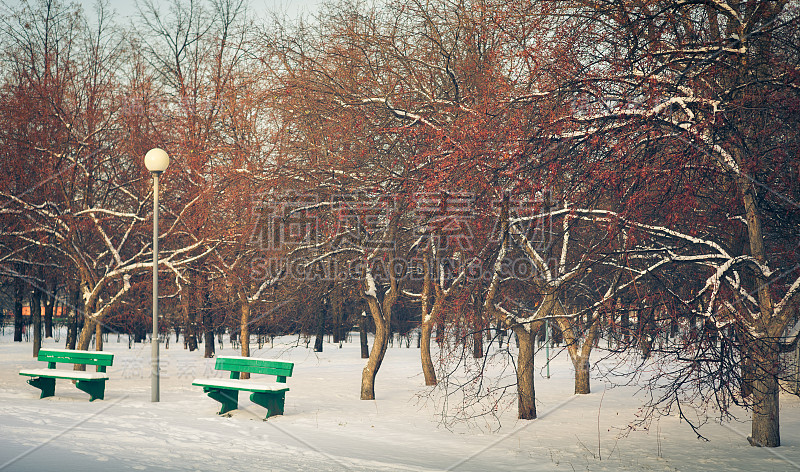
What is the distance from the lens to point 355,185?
14.2 meters

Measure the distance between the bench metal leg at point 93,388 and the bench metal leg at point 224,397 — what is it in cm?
258

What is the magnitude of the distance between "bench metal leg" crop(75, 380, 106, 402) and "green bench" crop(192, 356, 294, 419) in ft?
8.03

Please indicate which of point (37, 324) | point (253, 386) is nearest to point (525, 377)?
point (253, 386)

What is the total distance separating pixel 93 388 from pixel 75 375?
20.1 inches

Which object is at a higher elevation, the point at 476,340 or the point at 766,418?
the point at 476,340

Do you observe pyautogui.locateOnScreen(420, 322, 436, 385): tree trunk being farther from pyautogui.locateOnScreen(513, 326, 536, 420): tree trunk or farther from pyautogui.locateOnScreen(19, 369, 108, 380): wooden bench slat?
pyautogui.locateOnScreen(19, 369, 108, 380): wooden bench slat

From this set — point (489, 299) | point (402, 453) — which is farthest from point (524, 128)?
point (402, 453)

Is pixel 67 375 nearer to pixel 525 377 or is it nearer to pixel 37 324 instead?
pixel 525 377

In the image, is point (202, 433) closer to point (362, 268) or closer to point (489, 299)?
point (489, 299)

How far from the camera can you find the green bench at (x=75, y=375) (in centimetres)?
1308

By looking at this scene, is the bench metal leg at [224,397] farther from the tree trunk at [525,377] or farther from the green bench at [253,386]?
the tree trunk at [525,377]

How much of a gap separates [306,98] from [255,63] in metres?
2.38

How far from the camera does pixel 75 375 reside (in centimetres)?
1298

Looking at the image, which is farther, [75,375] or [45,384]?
[45,384]
